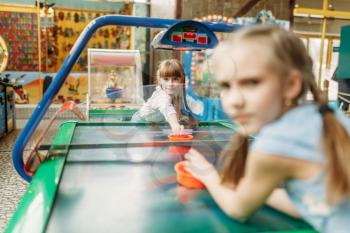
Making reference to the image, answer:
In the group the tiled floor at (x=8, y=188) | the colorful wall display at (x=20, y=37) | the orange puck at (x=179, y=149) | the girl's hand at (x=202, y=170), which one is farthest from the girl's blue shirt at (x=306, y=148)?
the colorful wall display at (x=20, y=37)

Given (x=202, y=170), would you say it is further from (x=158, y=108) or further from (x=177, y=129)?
(x=158, y=108)

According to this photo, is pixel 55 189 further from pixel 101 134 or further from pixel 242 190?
pixel 101 134

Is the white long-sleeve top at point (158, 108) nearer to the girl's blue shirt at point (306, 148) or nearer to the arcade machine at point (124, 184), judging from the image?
the arcade machine at point (124, 184)

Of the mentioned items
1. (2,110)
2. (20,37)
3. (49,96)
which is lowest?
(2,110)

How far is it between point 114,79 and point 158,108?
4.57 feet

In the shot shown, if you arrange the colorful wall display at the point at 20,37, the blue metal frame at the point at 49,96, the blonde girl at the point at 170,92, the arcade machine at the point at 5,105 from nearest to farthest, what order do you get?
the blue metal frame at the point at 49,96, the blonde girl at the point at 170,92, the arcade machine at the point at 5,105, the colorful wall display at the point at 20,37

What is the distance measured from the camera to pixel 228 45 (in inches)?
20.8

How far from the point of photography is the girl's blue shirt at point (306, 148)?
0.50 metres

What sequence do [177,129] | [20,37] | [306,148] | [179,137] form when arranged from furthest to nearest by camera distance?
[20,37] → [177,129] → [179,137] → [306,148]

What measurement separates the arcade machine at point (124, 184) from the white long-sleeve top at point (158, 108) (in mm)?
116

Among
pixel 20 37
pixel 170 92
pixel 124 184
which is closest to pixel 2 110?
pixel 20 37

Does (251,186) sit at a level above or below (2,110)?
above

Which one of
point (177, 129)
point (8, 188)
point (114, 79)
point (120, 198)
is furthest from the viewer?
point (114, 79)

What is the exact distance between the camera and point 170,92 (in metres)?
1.81
